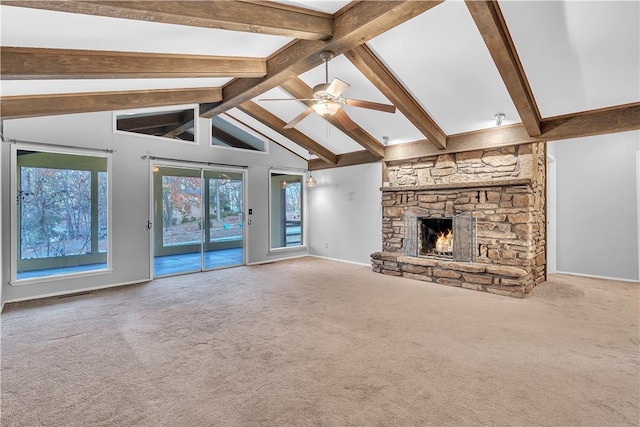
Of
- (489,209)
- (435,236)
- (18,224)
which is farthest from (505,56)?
(18,224)

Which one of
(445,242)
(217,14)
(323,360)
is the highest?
(217,14)

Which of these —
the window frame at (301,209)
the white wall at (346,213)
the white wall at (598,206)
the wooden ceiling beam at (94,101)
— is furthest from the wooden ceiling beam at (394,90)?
the window frame at (301,209)

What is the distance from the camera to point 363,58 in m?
3.80

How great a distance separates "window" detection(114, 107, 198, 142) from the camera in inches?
213

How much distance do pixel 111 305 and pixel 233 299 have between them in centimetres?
160

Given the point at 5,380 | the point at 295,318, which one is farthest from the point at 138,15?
the point at 295,318

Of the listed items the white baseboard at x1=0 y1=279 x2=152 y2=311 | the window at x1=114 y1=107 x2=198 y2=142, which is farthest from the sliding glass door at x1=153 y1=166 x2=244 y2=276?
the window at x1=114 y1=107 x2=198 y2=142

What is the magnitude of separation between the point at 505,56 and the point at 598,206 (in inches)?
167

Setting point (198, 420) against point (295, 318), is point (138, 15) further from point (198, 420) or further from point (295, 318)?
point (295, 318)

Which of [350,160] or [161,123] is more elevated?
[161,123]

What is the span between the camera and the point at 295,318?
3703 millimetres

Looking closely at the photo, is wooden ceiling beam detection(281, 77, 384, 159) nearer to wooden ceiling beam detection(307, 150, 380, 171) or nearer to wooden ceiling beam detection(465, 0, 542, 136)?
wooden ceiling beam detection(307, 150, 380, 171)

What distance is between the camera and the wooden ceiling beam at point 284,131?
5945 millimetres

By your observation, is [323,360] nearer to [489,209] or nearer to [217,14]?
[217,14]
